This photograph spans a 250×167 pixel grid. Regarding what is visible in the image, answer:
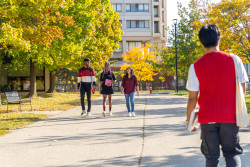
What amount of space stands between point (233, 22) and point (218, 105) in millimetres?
18723

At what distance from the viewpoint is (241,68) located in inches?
133

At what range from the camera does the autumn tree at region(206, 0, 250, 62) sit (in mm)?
20500

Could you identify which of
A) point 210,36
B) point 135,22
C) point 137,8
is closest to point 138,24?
point 135,22

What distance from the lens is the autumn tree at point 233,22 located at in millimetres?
20500

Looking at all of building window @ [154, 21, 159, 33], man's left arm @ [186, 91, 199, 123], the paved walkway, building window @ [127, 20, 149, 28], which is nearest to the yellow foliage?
building window @ [127, 20, 149, 28]

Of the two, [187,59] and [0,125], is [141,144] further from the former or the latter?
[187,59]

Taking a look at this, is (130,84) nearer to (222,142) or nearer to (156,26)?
(222,142)

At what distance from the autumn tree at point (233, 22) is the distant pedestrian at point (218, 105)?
58.5ft

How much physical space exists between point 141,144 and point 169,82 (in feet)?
178

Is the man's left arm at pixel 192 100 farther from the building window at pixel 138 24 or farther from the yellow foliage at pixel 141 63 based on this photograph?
the building window at pixel 138 24

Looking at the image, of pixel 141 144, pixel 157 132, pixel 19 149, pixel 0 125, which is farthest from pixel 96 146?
pixel 0 125

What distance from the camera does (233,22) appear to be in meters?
20.8

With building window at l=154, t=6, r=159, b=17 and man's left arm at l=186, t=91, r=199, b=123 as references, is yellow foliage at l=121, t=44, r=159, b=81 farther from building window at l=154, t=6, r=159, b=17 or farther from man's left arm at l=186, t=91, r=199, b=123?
man's left arm at l=186, t=91, r=199, b=123

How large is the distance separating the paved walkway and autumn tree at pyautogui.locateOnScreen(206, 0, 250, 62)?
12567 mm
